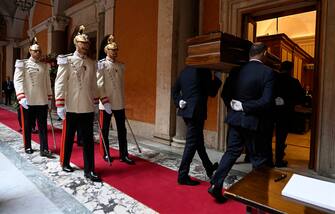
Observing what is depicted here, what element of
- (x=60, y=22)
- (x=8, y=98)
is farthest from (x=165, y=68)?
(x=8, y=98)

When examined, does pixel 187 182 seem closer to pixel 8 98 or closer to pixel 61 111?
pixel 61 111

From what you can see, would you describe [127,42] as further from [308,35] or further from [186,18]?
[308,35]

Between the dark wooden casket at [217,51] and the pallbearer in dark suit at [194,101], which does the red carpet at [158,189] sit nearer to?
the pallbearer in dark suit at [194,101]

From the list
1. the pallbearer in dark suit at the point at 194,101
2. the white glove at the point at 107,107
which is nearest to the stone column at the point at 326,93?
the pallbearer in dark suit at the point at 194,101

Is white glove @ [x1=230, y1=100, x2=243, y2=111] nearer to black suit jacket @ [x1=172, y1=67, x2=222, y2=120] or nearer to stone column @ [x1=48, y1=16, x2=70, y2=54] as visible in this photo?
black suit jacket @ [x1=172, y1=67, x2=222, y2=120]

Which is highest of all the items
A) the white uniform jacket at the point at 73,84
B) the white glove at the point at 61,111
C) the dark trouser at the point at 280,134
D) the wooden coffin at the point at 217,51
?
the wooden coffin at the point at 217,51

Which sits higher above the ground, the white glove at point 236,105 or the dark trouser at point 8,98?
the white glove at point 236,105

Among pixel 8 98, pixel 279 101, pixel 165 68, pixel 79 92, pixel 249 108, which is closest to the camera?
pixel 249 108

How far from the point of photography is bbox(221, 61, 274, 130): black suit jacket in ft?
8.95

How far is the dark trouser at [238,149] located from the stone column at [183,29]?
2.95 metres

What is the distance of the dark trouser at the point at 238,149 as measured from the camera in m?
2.83

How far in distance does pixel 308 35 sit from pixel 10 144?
10.1 meters

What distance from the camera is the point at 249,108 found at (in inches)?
109

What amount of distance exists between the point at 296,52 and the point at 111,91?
22.5 ft
